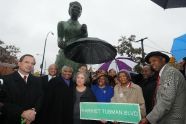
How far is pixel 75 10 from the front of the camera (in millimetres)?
6602

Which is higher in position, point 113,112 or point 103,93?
point 103,93

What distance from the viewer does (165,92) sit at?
412 centimetres

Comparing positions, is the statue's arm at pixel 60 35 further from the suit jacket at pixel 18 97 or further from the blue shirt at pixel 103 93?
the suit jacket at pixel 18 97

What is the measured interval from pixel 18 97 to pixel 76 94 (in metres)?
1.36

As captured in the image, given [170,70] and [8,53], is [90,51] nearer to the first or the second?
[170,70]

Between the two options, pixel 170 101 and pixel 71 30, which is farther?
pixel 71 30

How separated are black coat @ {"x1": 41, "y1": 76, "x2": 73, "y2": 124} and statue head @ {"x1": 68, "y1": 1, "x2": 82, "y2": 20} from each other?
4.72 feet

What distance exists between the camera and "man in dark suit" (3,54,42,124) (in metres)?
5.12

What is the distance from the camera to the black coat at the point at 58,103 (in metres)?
6.21

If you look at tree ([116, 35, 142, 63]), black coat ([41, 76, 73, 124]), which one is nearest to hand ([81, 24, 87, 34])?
black coat ([41, 76, 73, 124])

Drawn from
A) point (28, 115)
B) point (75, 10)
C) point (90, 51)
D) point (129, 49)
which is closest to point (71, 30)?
point (75, 10)

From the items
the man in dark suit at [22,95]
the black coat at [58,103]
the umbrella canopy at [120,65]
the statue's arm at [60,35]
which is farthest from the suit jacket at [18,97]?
the umbrella canopy at [120,65]

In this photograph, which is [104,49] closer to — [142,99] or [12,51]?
[142,99]

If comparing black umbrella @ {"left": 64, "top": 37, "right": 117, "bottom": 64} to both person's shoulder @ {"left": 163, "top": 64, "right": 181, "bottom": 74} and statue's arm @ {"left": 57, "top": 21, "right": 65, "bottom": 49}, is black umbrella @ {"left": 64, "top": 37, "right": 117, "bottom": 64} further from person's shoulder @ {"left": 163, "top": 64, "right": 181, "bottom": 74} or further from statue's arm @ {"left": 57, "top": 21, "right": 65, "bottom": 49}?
person's shoulder @ {"left": 163, "top": 64, "right": 181, "bottom": 74}
